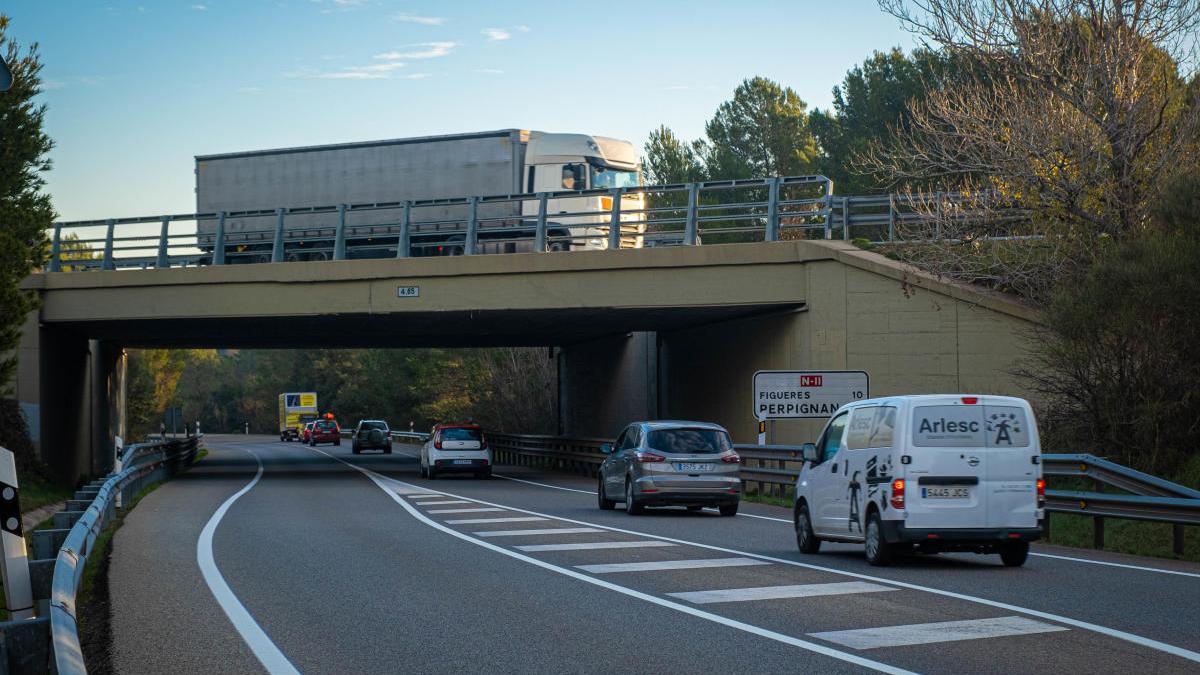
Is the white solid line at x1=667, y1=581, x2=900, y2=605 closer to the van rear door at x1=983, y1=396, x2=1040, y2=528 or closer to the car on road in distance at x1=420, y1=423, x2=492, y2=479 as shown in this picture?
the van rear door at x1=983, y1=396, x2=1040, y2=528

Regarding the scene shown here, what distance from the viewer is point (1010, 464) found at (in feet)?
44.7

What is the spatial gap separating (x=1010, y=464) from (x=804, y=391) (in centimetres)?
1265

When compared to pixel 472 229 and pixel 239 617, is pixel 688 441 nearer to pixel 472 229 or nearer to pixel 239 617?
pixel 472 229

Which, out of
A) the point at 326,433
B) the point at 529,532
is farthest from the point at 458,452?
the point at 326,433

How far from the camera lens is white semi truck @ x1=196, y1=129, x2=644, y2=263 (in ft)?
123

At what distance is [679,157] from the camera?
71.6 meters

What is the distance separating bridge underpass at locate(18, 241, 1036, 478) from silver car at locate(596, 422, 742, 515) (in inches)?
252

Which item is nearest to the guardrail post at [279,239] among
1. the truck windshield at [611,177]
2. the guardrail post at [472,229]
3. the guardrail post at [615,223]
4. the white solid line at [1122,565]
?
the guardrail post at [472,229]

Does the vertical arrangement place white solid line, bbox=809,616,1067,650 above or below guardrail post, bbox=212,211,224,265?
below

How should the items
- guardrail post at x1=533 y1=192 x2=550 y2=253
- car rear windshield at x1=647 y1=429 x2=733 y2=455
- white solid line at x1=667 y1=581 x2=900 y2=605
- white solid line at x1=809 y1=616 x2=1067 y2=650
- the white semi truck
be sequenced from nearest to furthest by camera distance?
white solid line at x1=809 y1=616 x2=1067 y2=650 < white solid line at x1=667 y1=581 x2=900 y2=605 < car rear windshield at x1=647 y1=429 x2=733 y2=455 < guardrail post at x1=533 y1=192 x2=550 y2=253 < the white semi truck

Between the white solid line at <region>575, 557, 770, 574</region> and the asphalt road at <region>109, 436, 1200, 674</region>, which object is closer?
the asphalt road at <region>109, 436, 1200, 674</region>

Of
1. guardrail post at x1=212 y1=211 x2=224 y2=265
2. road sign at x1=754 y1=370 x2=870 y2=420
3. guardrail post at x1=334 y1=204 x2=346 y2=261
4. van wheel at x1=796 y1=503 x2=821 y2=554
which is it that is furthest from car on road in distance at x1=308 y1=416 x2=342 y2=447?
van wheel at x1=796 y1=503 x2=821 y2=554

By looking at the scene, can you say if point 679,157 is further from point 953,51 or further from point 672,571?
point 672,571

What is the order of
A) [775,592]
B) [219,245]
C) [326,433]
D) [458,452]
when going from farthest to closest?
1. [326,433]
2. [458,452]
3. [219,245]
4. [775,592]
